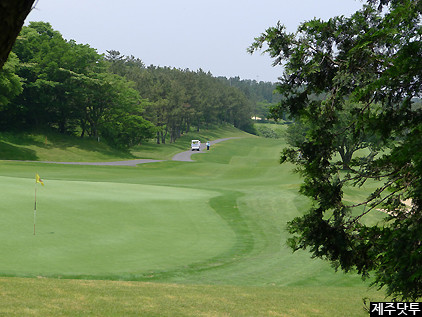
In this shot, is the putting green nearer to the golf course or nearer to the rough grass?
the golf course

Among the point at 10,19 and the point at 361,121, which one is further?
the point at 361,121

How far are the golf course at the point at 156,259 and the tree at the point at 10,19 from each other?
5010 millimetres

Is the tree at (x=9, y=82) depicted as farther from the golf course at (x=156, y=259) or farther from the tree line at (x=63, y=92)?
the golf course at (x=156, y=259)

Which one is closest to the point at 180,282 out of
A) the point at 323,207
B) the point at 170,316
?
the point at 170,316

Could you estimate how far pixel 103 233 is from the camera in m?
13.1

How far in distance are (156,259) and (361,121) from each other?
674 cm

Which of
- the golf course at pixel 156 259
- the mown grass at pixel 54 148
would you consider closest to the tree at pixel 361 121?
the golf course at pixel 156 259

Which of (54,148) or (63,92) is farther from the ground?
(63,92)

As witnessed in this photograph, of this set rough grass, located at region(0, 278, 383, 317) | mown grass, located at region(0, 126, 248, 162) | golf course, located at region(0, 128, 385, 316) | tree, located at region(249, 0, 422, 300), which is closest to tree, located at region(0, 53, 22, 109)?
mown grass, located at region(0, 126, 248, 162)

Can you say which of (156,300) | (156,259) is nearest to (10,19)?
(156,300)

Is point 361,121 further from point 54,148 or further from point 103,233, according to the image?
point 54,148

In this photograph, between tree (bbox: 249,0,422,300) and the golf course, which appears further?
the golf course

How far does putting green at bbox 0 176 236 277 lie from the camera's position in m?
10.4

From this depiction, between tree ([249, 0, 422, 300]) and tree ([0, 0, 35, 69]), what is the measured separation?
3.96 meters
